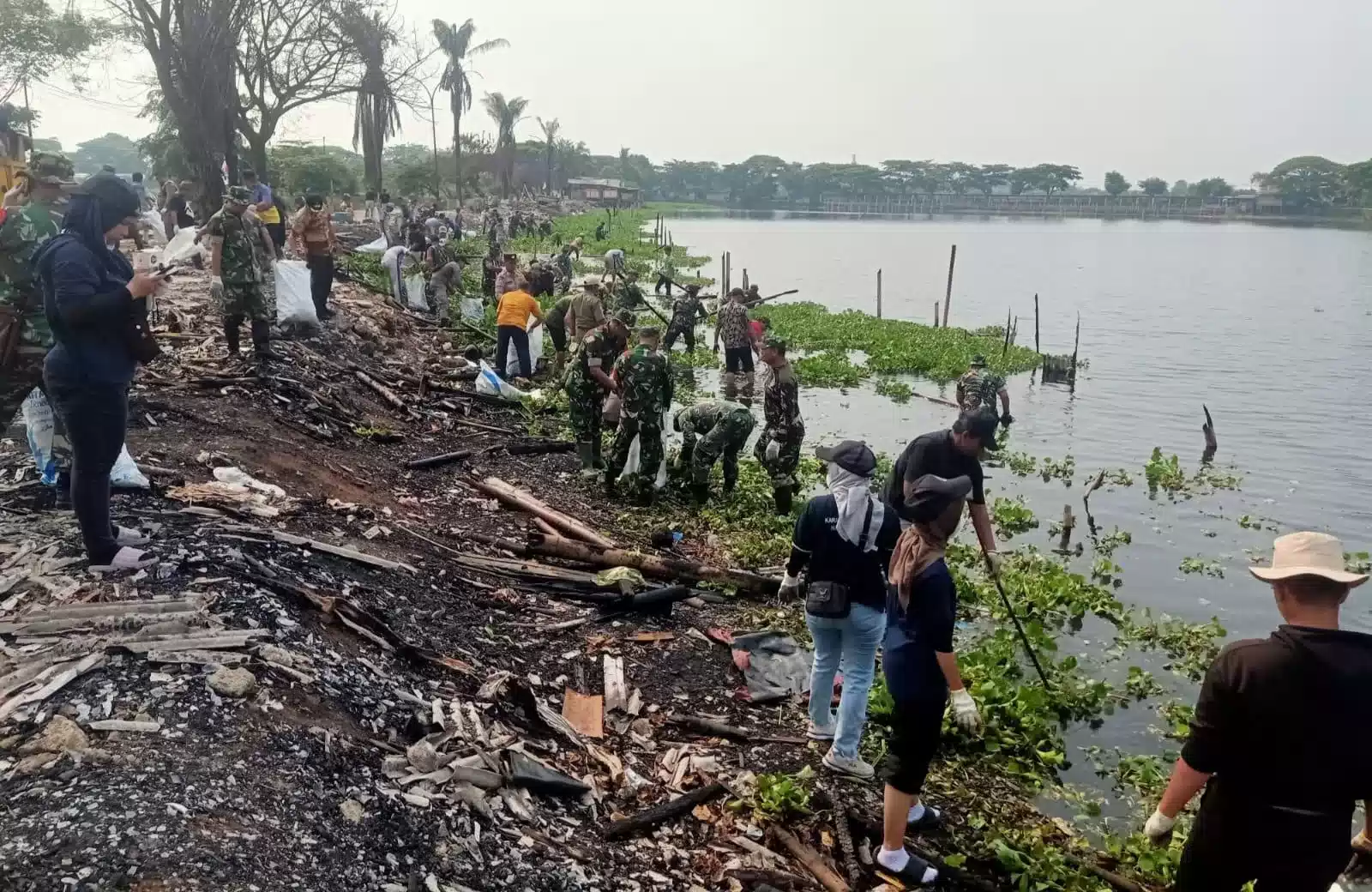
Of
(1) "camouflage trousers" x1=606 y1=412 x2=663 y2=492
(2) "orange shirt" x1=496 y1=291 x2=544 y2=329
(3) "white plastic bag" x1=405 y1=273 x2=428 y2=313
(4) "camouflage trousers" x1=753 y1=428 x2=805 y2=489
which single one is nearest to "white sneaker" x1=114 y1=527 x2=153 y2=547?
(1) "camouflage trousers" x1=606 y1=412 x2=663 y2=492

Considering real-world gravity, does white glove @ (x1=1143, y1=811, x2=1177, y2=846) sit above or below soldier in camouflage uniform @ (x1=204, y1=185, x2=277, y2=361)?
below

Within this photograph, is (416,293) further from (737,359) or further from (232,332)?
(232,332)

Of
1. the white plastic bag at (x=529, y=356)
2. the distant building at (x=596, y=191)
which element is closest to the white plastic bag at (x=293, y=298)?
the white plastic bag at (x=529, y=356)

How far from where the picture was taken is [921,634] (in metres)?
4.48

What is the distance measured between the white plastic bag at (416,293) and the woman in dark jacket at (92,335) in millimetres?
16020

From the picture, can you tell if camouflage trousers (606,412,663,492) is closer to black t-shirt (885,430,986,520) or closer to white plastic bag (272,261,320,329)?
black t-shirt (885,430,986,520)

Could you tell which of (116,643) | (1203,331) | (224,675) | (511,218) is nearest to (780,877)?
(224,675)

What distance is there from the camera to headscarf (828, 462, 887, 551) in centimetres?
542

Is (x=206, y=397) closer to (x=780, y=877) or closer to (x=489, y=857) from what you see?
(x=489, y=857)

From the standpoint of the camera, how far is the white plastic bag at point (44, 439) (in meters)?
6.62

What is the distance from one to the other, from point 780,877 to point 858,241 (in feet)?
333

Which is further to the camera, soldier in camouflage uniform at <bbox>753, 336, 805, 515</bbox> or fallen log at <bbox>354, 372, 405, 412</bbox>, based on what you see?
fallen log at <bbox>354, 372, 405, 412</bbox>

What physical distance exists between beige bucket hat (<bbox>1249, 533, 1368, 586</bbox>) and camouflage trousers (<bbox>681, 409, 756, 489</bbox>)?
7463mm

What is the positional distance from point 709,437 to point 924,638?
620 centimetres
